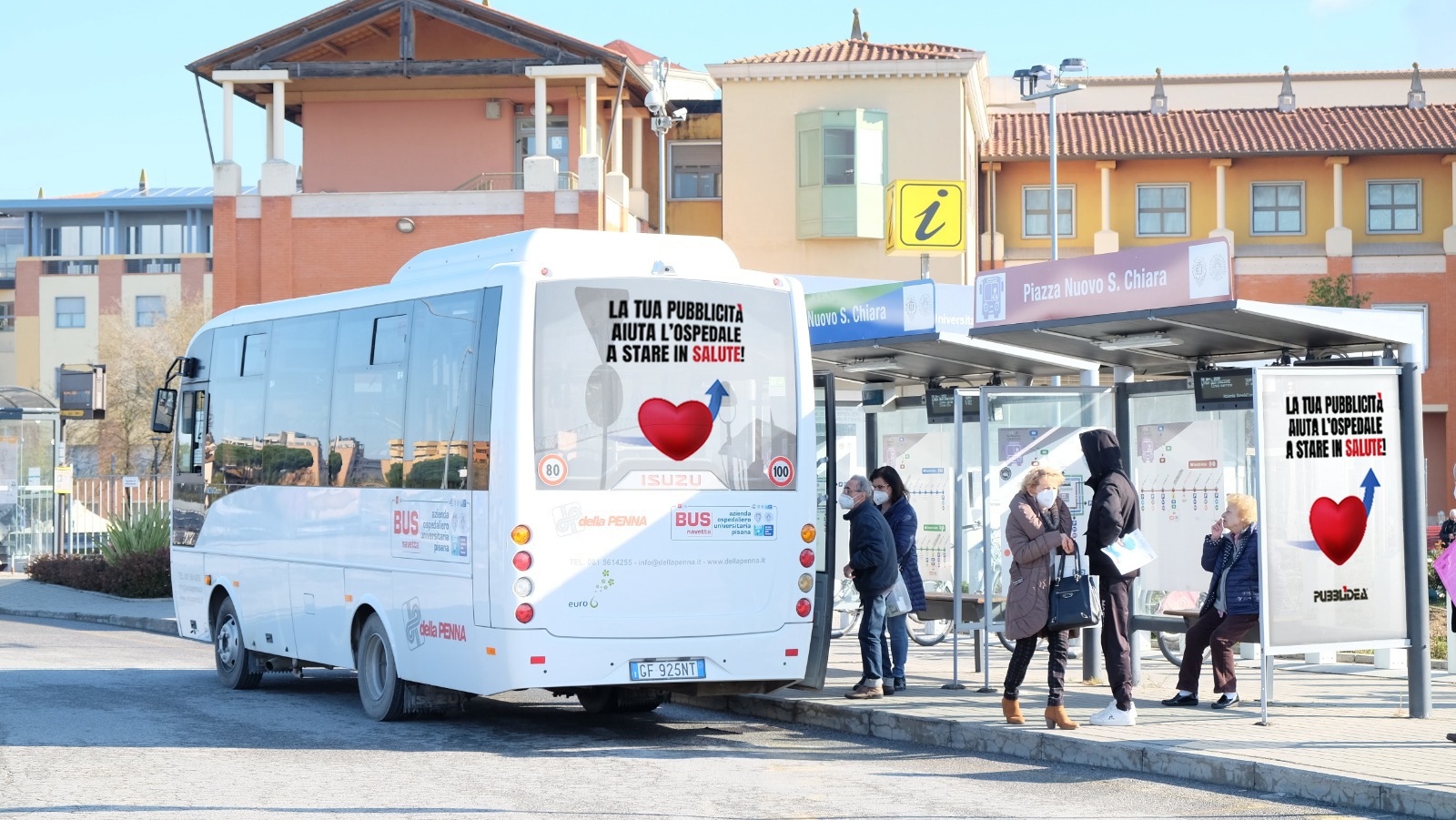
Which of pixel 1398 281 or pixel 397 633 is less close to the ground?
pixel 1398 281

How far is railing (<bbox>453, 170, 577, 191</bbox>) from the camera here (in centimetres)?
3759

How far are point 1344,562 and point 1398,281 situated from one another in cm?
3761

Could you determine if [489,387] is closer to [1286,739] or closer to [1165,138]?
[1286,739]

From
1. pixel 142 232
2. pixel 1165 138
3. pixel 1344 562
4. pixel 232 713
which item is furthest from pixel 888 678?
pixel 142 232

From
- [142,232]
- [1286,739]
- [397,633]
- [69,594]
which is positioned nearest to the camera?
[1286,739]

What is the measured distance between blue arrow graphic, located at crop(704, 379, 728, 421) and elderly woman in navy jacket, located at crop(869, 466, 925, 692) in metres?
2.46

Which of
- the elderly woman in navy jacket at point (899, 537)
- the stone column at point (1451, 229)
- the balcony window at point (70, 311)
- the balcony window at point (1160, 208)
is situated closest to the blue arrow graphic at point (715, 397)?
the elderly woman in navy jacket at point (899, 537)

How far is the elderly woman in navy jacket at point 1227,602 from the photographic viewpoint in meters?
12.2

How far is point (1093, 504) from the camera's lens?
1149 centimetres

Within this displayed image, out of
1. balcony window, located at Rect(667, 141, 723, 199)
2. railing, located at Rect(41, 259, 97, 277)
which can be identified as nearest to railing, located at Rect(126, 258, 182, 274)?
railing, located at Rect(41, 259, 97, 277)

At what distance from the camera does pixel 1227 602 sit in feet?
40.3

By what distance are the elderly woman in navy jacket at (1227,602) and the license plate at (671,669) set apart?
11.3 feet

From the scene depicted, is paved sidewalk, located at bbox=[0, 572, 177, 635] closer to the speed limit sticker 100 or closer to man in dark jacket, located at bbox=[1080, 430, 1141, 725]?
the speed limit sticker 100

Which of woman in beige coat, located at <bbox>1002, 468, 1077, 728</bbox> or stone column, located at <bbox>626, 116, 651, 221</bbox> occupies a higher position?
stone column, located at <bbox>626, 116, 651, 221</bbox>
